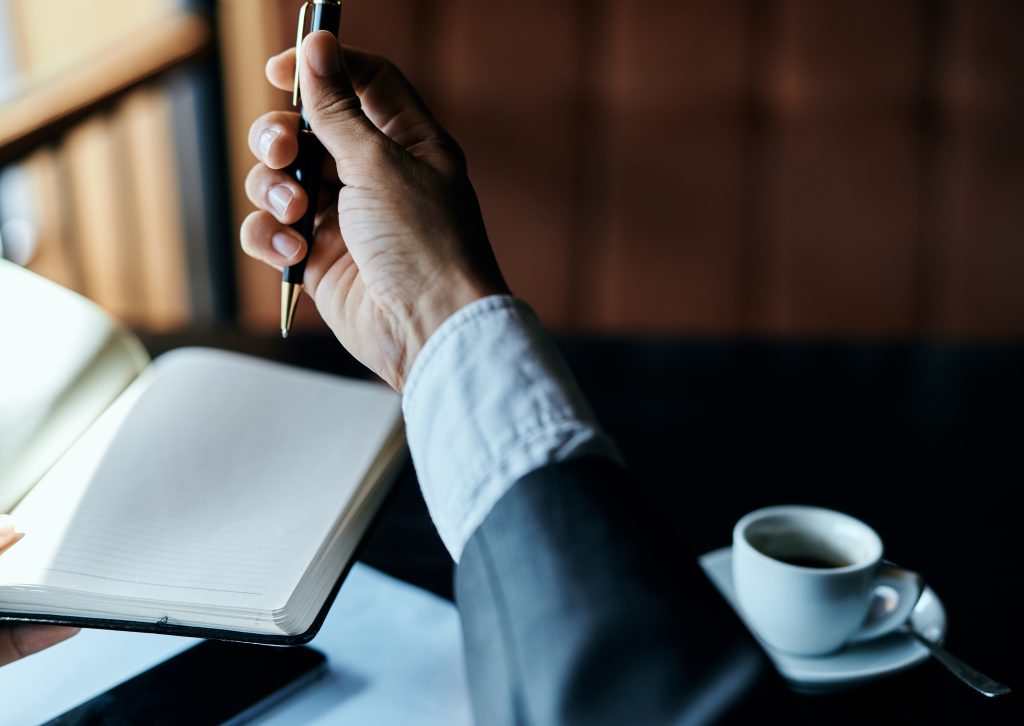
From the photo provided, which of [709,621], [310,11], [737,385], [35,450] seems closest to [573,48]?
[737,385]

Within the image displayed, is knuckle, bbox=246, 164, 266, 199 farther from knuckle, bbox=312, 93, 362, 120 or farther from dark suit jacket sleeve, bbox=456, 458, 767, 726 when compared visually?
dark suit jacket sleeve, bbox=456, 458, 767, 726

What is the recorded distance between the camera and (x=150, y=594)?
352 mm

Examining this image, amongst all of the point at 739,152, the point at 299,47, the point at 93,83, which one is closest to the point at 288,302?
the point at 299,47

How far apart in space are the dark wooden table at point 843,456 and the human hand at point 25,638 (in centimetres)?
17

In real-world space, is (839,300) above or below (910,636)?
below

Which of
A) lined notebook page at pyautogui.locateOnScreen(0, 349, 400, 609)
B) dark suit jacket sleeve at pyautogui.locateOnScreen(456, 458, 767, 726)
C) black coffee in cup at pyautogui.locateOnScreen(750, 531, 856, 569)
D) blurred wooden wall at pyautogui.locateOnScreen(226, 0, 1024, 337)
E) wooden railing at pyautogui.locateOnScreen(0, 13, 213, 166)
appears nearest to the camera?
dark suit jacket sleeve at pyautogui.locateOnScreen(456, 458, 767, 726)

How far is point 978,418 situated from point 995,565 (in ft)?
0.81

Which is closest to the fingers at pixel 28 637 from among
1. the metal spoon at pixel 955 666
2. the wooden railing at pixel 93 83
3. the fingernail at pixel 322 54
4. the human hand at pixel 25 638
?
the human hand at pixel 25 638

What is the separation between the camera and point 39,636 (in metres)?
0.38

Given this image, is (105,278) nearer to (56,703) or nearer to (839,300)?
(839,300)

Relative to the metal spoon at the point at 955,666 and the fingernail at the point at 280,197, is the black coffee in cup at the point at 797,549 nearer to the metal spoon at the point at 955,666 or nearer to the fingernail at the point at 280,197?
the metal spoon at the point at 955,666

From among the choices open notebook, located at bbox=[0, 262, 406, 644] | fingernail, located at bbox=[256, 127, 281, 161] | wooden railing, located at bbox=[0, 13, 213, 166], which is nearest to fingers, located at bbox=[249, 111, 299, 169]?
fingernail, located at bbox=[256, 127, 281, 161]

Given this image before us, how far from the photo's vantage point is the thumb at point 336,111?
1.42 ft

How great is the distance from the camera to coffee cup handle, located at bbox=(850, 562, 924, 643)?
1.42 ft
